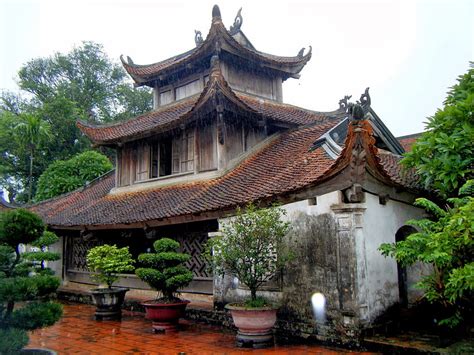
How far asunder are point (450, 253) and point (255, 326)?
3048mm

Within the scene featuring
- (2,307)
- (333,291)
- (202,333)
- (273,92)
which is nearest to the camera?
(2,307)

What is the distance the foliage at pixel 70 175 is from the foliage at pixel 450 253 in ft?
51.8

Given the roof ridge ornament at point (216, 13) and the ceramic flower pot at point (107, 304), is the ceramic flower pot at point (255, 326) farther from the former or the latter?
the roof ridge ornament at point (216, 13)

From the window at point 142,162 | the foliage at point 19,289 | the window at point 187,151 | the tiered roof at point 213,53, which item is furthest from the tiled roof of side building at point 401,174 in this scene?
the window at point 142,162

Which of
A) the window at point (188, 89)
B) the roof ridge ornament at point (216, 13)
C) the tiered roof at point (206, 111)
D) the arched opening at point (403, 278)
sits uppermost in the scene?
the roof ridge ornament at point (216, 13)

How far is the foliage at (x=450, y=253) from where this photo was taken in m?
5.26

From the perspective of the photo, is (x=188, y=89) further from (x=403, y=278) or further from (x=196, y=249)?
(x=403, y=278)

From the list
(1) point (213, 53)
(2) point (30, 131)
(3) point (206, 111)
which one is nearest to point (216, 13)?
(1) point (213, 53)

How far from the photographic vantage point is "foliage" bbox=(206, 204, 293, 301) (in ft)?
22.3

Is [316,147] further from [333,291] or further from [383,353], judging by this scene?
[383,353]

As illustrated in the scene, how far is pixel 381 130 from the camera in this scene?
388 inches

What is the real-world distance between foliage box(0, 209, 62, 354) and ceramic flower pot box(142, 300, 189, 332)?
2.23 m

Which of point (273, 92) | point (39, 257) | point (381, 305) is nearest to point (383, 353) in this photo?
point (381, 305)

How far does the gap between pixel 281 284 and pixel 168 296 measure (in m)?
2.27
